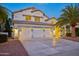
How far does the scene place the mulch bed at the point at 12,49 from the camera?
184 inches

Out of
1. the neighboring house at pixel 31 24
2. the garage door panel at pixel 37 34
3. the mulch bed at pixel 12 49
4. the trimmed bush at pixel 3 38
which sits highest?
the neighboring house at pixel 31 24

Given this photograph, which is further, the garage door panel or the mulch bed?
the garage door panel

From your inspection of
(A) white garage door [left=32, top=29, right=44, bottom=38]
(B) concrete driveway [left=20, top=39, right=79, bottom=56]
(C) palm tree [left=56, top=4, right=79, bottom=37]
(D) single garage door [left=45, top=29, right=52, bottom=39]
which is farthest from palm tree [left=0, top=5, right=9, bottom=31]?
(C) palm tree [left=56, top=4, right=79, bottom=37]

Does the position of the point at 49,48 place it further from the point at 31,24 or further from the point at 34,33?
the point at 31,24

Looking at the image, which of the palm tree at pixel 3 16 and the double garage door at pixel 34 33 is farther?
the double garage door at pixel 34 33

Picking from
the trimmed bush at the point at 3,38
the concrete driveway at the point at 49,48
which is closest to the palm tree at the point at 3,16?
the trimmed bush at the point at 3,38

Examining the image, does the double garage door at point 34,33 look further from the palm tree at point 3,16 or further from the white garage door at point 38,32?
the palm tree at point 3,16

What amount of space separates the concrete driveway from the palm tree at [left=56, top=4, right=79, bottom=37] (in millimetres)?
208

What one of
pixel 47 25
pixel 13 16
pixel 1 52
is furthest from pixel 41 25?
pixel 1 52

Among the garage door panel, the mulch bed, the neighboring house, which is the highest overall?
the neighboring house

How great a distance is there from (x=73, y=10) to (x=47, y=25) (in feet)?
1.67

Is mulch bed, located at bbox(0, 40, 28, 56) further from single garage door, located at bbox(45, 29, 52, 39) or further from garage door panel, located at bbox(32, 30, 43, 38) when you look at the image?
single garage door, located at bbox(45, 29, 52, 39)

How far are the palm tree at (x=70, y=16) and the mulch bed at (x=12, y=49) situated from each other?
75 centimetres

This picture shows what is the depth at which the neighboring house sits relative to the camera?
15.7 feet
